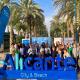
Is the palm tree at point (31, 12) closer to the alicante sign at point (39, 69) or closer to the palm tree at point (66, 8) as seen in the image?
the palm tree at point (66, 8)

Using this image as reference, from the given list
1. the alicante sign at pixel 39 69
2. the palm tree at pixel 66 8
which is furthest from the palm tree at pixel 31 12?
the alicante sign at pixel 39 69

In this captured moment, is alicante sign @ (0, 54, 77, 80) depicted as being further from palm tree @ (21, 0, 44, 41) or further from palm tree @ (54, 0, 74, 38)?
palm tree @ (21, 0, 44, 41)

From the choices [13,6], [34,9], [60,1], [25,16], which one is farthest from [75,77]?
[34,9]

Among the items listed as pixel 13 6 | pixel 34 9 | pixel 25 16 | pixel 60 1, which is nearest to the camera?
pixel 60 1

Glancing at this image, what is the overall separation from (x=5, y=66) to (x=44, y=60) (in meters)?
1.85

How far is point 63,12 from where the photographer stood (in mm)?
36125

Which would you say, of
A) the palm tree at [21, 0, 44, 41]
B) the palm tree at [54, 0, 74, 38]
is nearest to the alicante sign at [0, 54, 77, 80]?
the palm tree at [54, 0, 74, 38]

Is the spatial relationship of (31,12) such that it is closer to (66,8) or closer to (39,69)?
(66,8)

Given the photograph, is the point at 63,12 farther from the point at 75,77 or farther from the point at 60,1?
the point at 75,77

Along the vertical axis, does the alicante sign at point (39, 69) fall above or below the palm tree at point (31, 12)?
below

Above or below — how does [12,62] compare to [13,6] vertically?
below

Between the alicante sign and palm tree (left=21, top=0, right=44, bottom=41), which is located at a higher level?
palm tree (left=21, top=0, right=44, bottom=41)

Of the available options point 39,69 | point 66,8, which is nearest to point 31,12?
point 66,8

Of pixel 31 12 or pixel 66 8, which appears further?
pixel 31 12
